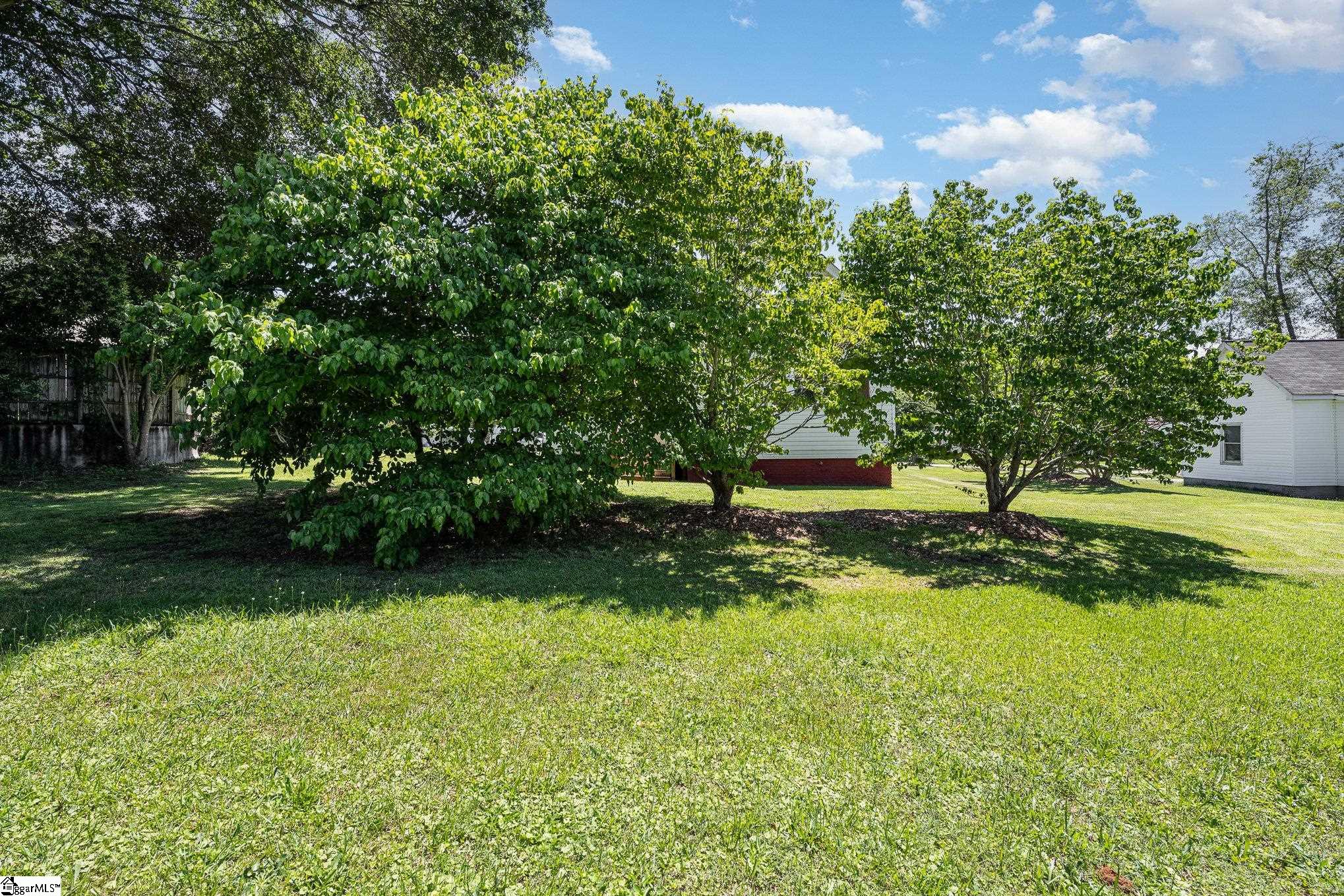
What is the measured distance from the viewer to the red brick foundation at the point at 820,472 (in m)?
15.9

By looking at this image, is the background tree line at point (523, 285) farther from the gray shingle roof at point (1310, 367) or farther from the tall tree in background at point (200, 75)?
the gray shingle roof at point (1310, 367)

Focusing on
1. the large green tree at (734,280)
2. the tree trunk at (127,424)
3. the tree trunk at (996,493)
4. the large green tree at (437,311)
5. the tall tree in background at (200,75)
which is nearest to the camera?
the large green tree at (437,311)

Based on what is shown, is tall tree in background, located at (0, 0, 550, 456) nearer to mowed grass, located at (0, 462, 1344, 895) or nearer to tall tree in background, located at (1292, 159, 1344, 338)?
mowed grass, located at (0, 462, 1344, 895)

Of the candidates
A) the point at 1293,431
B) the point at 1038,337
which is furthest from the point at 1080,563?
the point at 1293,431

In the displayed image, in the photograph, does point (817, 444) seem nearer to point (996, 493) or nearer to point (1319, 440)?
point (996, 493)

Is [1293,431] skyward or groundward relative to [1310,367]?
groundward

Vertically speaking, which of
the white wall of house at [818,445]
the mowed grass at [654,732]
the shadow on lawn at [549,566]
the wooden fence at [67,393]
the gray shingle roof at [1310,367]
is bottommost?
the mowed grass at [654,732]

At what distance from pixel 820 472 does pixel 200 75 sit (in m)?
14.6

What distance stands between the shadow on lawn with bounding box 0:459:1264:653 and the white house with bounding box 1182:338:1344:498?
12.0 meters

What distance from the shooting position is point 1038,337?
8656 millimetres

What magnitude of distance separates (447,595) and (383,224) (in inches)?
143

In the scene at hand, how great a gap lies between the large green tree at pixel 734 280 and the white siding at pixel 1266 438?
16.4 metres

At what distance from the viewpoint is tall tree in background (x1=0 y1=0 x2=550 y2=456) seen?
30.4 feet

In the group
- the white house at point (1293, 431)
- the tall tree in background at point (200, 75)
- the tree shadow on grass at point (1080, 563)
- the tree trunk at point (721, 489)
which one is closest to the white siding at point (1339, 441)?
the white house at point (1293, 431)
